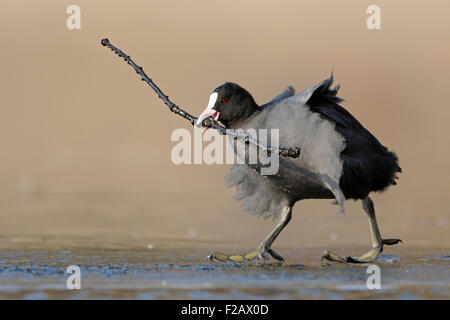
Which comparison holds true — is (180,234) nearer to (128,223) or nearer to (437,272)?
(128,223)

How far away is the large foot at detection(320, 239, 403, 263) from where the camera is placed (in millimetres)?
7391

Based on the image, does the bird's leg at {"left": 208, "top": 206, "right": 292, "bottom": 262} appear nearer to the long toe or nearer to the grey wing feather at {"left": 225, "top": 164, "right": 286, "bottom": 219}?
the grey wing feather at {"left": 225, "top": 164, "right": 286, "bottom": 219}

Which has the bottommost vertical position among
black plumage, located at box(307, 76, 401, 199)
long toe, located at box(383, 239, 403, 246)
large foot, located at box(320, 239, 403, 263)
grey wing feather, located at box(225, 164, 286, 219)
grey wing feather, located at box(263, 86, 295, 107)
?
large foot, located at box(320, 239, 403, 263)

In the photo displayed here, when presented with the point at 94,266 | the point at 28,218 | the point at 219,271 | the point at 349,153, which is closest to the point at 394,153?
the point at 349,153

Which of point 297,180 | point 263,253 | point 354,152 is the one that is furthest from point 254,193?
point 354,152

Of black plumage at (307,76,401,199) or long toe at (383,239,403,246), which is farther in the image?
long toe at (383,239,403,246)

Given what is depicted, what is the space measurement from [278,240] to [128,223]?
1.93m

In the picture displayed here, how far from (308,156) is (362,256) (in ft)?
4.23

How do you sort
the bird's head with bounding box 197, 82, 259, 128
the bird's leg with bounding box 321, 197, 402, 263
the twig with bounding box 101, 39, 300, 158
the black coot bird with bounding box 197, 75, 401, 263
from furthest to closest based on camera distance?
the bird's leg with bounding box 321, 197, 402, 263
the bird's head with bounding box 197, 82, 259, 128
the black coot bird with bounding box 197, 75, 401, 263
the twig with bounding box 101, 39, 300, 158

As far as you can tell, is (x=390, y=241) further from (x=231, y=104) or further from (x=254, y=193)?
(x=231, y=104)

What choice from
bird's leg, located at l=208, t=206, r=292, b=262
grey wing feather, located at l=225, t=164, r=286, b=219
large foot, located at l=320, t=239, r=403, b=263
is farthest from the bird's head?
large foot, located at l=320, t=239, r=403, b=263

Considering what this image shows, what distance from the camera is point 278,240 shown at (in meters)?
9.09

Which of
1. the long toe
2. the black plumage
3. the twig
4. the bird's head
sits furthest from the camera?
the long toe
